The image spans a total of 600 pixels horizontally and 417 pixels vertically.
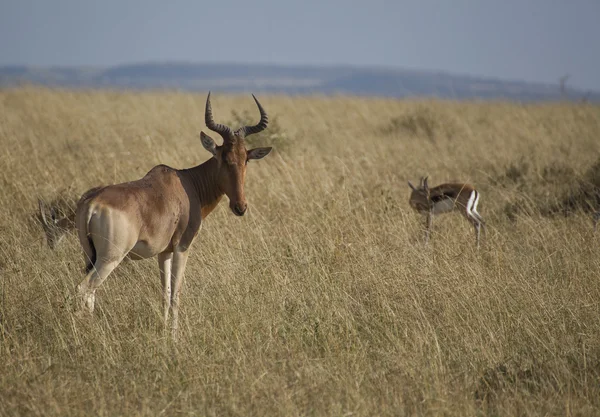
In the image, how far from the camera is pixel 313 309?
605 centimetres

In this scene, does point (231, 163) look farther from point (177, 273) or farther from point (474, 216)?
point (474, 216)

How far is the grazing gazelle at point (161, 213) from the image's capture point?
17.6ft

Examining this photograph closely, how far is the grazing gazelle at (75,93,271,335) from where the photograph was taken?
537cm

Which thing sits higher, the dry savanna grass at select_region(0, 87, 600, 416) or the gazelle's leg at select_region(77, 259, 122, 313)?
the gazelle's leg at select_region(77, 259, 122, 313)

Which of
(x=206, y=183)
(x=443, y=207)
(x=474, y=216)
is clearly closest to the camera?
(x=206, y=183)

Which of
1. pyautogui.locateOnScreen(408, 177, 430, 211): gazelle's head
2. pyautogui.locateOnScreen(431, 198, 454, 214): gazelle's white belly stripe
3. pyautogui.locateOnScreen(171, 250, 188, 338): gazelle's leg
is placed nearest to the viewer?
pyautogui.locateOnScreen(171, 250, 188, 338): gazelle's leg

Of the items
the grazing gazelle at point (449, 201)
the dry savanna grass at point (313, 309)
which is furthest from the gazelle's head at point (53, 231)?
the grazing gazelle at point (449, 201)

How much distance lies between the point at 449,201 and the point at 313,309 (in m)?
3.71

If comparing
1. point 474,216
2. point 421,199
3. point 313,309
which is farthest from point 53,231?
point 474,216

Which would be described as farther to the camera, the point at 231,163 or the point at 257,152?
the point at 257,152

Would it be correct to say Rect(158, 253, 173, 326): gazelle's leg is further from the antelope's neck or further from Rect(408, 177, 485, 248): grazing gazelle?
Rect(408, 177, 485, 248): grazing gazelle

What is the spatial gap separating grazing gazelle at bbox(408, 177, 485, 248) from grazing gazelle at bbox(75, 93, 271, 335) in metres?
3.21

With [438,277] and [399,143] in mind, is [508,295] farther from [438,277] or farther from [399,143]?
[399,143]

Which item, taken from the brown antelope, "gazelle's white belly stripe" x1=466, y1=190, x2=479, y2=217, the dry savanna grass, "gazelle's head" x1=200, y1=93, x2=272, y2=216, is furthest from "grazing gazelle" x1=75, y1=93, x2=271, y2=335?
"gazelle's white belly stripe" x1=466, y1=190, x2=479, y2=217
